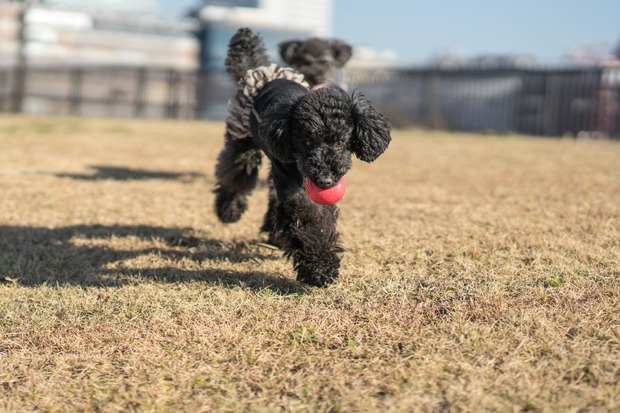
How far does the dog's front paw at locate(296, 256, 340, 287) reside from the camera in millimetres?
3246

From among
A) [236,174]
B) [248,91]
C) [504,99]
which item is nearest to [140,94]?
[504,99]

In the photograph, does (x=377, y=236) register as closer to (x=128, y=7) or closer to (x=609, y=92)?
(x=609, y=92)

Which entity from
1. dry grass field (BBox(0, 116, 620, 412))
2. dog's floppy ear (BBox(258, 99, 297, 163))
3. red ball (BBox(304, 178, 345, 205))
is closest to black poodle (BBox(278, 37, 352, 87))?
dry grass field (BBox(0, 116, 620, 412))

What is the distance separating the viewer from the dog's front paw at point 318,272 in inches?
128

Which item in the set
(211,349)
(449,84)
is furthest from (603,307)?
(449,84)

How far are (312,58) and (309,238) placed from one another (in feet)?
11.6

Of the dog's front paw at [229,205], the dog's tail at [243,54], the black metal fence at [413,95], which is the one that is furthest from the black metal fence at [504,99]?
the dog's front paw at [229,205]

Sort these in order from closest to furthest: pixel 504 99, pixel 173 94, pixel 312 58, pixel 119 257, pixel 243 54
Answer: pixel 119 257, pixel 243 54, pixel 312 58, pixel 504 99, pixel 173 94

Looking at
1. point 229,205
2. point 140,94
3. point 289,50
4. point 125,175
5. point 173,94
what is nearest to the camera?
point 229,205

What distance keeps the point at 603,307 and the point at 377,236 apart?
185cm

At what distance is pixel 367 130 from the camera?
10.8ft

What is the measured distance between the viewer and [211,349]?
105 inches

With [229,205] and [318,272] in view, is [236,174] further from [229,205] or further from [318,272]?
[318,272]

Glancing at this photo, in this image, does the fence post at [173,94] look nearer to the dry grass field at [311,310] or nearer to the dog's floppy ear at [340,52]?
the dog's floppy ear at [340,52]
